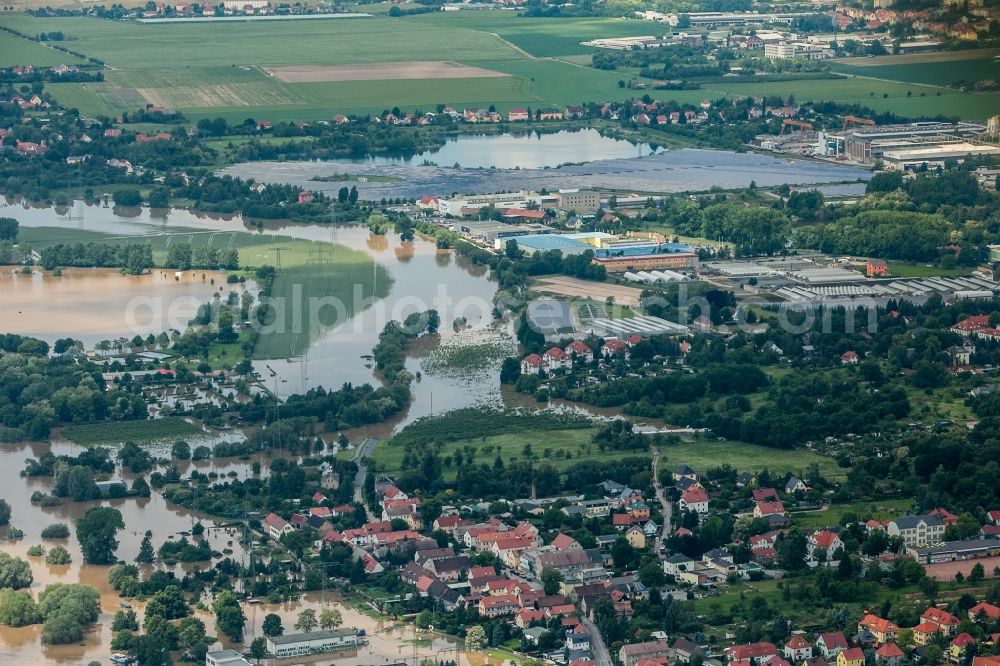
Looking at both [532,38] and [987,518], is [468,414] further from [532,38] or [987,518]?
[532,38]

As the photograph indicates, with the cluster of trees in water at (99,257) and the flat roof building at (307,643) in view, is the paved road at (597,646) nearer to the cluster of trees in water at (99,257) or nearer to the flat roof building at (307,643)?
the flat roof building at (307,643)

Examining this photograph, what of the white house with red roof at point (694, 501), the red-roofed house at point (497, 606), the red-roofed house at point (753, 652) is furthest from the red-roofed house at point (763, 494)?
the red-roofed house at point (753, 652)

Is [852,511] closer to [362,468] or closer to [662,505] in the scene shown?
[662,505]

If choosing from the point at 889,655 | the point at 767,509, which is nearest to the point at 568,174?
the point at 767,509

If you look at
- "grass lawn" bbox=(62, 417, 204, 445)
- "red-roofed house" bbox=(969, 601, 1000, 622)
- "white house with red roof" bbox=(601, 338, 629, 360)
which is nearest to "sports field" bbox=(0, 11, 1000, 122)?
"white house with red roof" bbox=(601, 338, 629, 360)

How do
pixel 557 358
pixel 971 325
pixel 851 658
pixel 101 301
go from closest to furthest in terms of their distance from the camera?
pixel 851 658, pixel 557 358, pixel 971 325, pixel 101 301

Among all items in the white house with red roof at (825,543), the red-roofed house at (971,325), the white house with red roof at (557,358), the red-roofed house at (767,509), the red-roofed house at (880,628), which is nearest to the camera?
the red-roofed house at (880,628)

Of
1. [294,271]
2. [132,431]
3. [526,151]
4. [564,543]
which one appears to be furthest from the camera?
[526,151]
